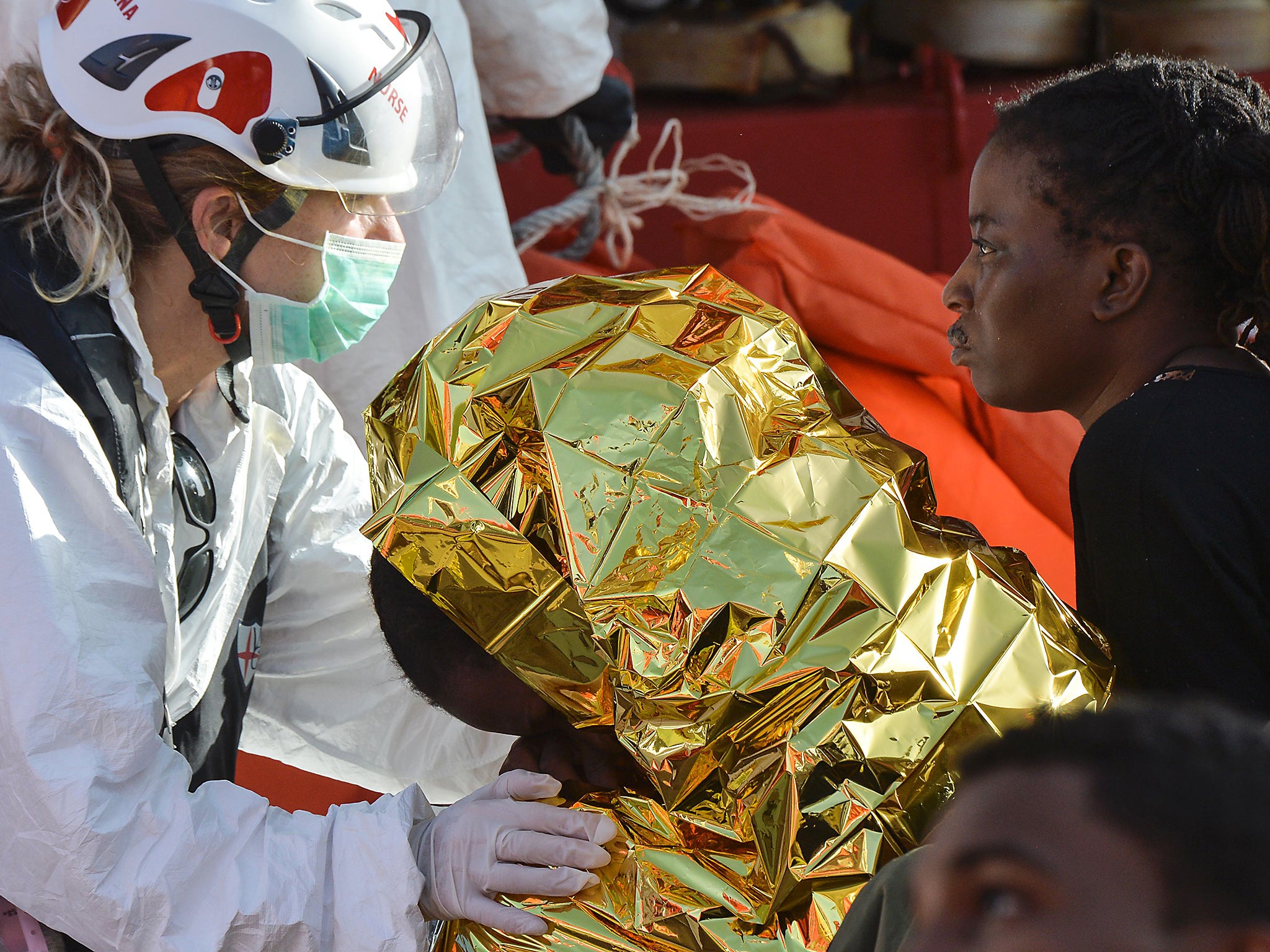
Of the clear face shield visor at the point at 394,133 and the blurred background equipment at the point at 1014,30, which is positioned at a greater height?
the clear face shield visor at the point at 394,133

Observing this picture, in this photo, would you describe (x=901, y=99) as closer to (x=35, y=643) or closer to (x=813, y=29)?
(x=813, y=29)

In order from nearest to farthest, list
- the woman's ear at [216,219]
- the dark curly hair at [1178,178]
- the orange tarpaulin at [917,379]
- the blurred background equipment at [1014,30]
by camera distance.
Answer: the dark curly hair at [1178,178], the woman's ear at [216,219], the orange tarpaulin at [917,379], the blurred background equipment at [1014,30]

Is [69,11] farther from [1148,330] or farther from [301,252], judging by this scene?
[1148,330]

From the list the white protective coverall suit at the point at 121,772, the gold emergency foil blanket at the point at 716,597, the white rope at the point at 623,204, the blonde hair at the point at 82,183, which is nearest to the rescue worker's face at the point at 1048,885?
the gold emergency foil blanket at the point at 716,597

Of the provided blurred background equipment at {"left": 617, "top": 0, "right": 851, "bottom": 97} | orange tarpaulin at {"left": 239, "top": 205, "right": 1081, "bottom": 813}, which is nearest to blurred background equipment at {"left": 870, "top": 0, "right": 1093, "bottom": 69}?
blurred background equipment at {"left": 617, "top": 0, "right": 851, "bottom": 97}

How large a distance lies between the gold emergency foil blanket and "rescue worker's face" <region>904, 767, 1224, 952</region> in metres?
0.26

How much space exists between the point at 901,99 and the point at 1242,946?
8.96 ft

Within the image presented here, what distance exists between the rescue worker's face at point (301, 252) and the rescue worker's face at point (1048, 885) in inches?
36.0

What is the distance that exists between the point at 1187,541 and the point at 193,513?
0.84 m

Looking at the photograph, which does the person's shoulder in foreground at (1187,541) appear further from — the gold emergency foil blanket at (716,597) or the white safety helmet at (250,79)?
the white safety helmet at (250,79)

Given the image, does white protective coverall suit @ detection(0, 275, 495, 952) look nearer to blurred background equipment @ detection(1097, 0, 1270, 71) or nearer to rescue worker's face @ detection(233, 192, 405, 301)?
rescue worker's face @ detection(233, 192, 405, 301)

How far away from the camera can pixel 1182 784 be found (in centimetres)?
41

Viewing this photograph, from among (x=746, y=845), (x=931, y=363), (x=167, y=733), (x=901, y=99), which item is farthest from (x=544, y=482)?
(x=901, y=99)

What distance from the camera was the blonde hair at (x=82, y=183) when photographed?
41.6 inches
